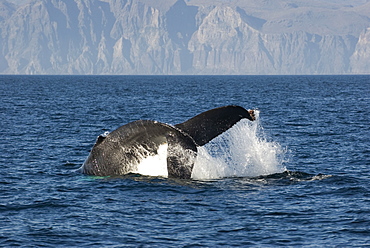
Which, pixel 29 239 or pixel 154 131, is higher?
pixel 154 131

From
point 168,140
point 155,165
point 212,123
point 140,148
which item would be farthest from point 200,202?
point 140,148

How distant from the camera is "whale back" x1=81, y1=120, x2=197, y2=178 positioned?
1462 cm

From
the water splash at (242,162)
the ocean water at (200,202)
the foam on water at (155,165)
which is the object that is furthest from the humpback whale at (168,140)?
the water splash at (242,162)

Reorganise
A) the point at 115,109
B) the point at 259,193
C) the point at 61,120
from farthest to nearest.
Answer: the point at 115,109
the point at 61,120
the point at 259,193

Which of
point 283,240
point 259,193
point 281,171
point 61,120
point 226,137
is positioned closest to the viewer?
point 283,240

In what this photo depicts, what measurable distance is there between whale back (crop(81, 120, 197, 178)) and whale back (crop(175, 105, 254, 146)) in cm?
23

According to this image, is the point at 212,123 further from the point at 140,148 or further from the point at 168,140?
the point at 140,148

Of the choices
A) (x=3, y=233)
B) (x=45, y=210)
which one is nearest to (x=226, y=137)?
(x=45, y=210)

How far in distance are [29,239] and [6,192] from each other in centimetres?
449

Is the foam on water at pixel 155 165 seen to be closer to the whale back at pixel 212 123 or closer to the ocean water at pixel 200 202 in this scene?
the ocean water at pixel 200 202

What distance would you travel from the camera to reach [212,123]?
48.7 feet

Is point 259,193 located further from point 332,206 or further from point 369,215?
point 369,215

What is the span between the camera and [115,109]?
51250mm

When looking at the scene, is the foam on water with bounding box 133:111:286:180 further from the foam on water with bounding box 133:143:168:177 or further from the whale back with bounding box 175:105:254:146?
the whale back with bounding box 175:105:254:146
